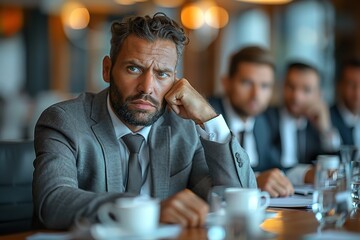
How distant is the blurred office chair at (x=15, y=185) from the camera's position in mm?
2393

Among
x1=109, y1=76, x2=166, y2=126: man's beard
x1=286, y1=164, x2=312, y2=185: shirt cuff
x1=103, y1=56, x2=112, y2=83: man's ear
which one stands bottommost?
x1=286, y1=164, x2=312, y2=185: shirt cuff

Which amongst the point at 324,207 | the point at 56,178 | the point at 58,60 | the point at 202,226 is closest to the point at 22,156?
the point at 56,178

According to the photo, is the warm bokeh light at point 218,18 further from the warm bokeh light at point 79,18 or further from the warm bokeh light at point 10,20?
the warm bokeh light at point 10,20

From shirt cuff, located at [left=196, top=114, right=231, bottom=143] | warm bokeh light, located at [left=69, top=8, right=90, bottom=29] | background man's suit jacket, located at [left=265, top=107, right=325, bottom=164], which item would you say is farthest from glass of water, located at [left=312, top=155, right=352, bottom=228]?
warm bokeh light, located at [left=69, top=8, right=90, bottom=29]

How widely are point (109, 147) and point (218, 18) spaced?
6.93 m

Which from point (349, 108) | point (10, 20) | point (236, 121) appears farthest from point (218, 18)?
point (236, 121)

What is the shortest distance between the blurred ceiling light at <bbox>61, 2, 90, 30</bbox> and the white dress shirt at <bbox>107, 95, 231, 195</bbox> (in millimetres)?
7959

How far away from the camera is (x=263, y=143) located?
409 cm

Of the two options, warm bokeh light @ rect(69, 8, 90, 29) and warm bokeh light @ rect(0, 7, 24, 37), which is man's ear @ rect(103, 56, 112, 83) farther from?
warm bokeh light @ rect(0, 7, 24, 37)

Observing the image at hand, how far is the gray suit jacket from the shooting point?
6.27 feet

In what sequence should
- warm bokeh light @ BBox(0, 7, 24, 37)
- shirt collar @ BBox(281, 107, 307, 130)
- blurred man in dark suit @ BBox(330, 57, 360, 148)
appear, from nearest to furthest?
shirt collar @ BBox(281, 107, 307, 130) → blurred man in dark suit @ BBox(330, 57, 360, 148) → warm bokeh light @ BBox(0, 7, 24, 37)

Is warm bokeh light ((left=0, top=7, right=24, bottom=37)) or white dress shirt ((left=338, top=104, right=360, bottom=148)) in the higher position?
warm bokeh light ((left=0, top=7, right=24, bottom=37))

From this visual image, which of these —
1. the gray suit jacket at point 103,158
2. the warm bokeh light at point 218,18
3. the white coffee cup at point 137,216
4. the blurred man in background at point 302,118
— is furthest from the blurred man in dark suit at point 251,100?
the warm bokeh light at point 218,18

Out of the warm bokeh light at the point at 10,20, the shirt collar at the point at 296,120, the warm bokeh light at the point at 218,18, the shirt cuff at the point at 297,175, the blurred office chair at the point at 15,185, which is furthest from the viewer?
the warm bokeh light at the point at 10,20
